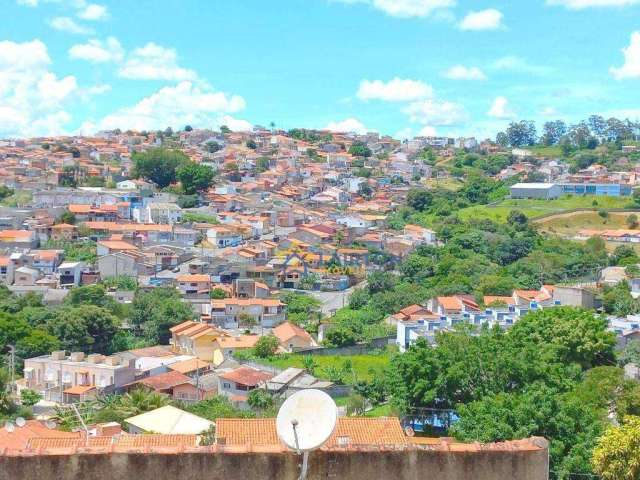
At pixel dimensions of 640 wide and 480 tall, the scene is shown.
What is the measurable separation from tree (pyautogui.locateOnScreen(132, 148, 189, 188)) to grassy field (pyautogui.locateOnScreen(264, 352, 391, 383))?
3128 centimetres

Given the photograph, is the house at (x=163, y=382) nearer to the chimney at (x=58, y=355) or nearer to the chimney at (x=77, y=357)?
the chimney at (x=77, y=357)

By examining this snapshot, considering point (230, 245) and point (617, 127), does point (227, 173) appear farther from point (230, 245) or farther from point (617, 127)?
point (617, 127)

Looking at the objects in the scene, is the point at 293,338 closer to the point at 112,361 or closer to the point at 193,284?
the point at 112,361

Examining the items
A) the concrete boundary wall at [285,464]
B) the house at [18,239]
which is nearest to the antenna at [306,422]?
the concrete boundary wall at [285,464]

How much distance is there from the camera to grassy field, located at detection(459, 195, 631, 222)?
48031 mm

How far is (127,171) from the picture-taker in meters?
57.3

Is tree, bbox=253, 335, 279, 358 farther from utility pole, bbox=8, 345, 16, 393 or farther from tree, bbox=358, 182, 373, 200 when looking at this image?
tree, bbox=358, 182, 373, 200

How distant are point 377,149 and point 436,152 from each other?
6887 mm

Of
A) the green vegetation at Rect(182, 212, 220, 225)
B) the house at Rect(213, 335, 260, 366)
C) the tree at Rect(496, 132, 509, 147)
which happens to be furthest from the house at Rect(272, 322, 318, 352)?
the tree at Rect(496, 132, 509, 147)

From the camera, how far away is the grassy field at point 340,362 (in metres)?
23.8

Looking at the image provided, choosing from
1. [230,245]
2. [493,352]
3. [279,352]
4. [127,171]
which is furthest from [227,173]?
[493,352]

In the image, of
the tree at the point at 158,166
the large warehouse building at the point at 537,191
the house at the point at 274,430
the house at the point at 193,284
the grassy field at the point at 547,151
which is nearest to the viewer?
the house at the point at 274,430

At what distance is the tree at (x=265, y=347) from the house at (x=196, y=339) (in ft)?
5.24

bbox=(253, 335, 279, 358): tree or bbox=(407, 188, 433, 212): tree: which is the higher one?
bbox=(407, 188, 433, 212): tree
